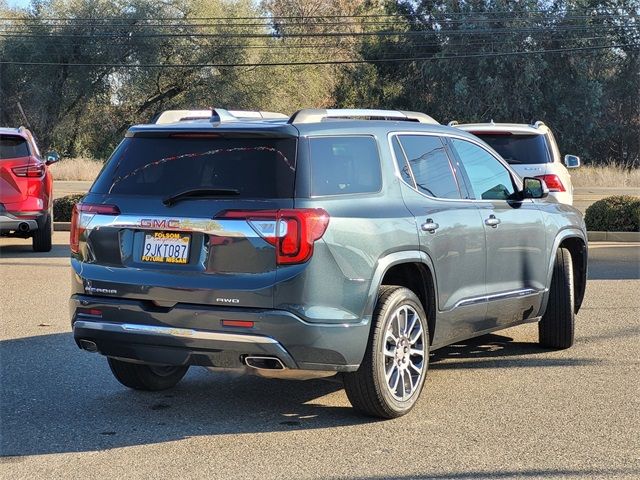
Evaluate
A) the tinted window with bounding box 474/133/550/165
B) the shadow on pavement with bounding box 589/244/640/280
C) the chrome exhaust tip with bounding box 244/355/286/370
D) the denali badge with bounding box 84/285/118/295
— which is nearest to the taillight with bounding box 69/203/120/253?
the denali badge with bounding box 84/285/118/295

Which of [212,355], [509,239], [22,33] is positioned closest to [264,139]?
[212,355]

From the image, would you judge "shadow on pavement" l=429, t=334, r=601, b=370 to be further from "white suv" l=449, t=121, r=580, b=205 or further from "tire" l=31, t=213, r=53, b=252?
"tire" l=31, t=213, r=53, b=252

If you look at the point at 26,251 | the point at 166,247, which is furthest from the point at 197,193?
the point at 26,251

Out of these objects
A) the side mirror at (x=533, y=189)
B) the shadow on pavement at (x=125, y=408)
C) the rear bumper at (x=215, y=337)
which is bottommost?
the shadow on pavement at (x=125, y=408)

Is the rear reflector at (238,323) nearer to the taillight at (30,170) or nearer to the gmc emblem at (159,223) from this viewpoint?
the gmc emblem at (159,223)

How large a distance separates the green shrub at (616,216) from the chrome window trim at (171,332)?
13592 millimetres

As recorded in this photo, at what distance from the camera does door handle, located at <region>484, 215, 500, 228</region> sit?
7.08 m

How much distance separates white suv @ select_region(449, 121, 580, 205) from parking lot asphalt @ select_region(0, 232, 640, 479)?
12.5ft

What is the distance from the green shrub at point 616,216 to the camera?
58.6 ft

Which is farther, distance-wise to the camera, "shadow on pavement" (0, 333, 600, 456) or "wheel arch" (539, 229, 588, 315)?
"wheel arch" (539, 229, 588, 315)

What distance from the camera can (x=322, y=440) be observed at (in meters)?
5.64

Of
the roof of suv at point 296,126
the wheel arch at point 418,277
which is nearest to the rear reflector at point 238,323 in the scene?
the wheel arch at point 418,277

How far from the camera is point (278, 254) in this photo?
546 cm

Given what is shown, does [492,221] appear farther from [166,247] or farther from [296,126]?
[166,247]
